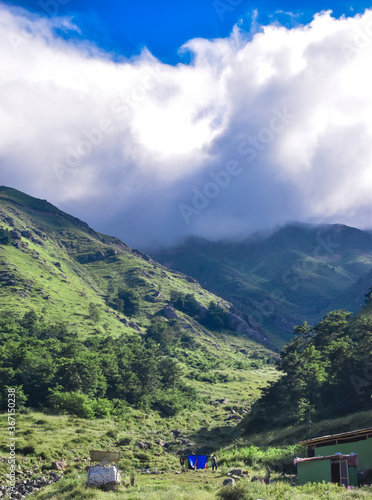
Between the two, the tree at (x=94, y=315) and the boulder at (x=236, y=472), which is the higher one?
the tree at (x=94, y=315)

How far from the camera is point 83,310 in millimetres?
167250

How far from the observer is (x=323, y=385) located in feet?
226

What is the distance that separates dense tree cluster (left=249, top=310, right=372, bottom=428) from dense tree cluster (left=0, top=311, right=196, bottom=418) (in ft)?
107

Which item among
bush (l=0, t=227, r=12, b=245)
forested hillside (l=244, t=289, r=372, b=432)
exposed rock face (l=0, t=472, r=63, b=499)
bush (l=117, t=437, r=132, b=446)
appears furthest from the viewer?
bush (l=0, t=227, r=12, b=245)

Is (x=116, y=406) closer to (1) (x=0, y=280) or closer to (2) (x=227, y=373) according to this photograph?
(2) (x=227, y=373)

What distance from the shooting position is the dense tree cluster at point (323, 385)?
64000 mm

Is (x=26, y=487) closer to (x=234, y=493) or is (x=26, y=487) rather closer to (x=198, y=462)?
(x=198, y=462)

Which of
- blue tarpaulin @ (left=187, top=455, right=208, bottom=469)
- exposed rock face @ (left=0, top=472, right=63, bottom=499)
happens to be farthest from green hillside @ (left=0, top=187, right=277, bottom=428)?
exposed rock face @ (left=0, top=472, right=63, bottom=499)

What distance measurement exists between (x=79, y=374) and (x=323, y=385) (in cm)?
5268

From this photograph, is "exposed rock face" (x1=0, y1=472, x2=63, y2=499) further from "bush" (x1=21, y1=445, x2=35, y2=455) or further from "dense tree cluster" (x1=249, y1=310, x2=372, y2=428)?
A: "dense tree cluster" (x1=249, y1=310, x2=372, y2=428)

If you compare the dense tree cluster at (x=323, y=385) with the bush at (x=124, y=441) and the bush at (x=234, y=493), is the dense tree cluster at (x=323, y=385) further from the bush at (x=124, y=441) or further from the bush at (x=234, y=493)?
the bush at (x=234, y=493)

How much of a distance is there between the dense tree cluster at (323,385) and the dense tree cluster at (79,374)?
107ft

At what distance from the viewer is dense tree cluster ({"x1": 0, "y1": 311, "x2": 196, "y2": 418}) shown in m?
79.0

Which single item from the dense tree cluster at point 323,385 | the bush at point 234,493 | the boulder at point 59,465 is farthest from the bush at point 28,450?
the dense tree cluster at point 323,385
